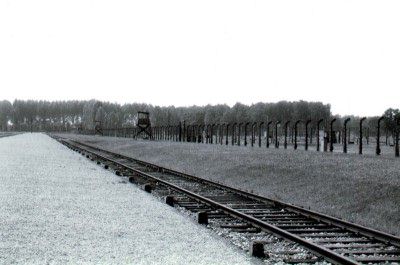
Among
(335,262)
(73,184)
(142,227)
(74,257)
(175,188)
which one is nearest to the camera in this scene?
(335,262)

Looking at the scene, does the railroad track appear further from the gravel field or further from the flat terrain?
the flat terrain

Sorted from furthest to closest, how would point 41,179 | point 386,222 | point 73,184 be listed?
point 41,179 → point 73,184 → point 386,222

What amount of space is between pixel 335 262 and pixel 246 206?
629 centimetres

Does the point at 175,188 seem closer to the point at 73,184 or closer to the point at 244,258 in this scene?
the point at 73,184

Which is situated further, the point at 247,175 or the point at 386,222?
the point at 247,175

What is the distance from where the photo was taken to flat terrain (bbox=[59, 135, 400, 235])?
12668 millimetres

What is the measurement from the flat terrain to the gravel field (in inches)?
149

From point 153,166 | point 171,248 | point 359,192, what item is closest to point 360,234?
point 171,248

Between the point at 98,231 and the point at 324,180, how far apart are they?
8.45 meters

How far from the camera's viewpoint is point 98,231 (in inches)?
404

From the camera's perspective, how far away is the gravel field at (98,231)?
26.8 ft

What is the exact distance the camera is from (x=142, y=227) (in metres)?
10.7

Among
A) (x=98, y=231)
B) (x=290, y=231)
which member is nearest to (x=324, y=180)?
(x=290, y=231)

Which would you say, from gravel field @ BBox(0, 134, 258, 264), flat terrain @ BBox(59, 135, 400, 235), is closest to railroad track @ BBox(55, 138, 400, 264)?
gravel field @ BBox(0, 134, 258, 264)
